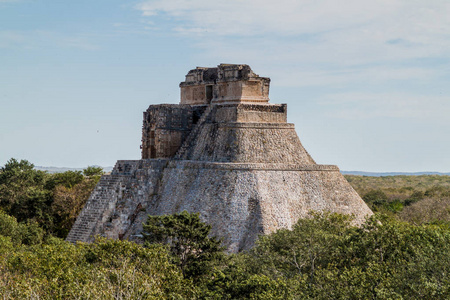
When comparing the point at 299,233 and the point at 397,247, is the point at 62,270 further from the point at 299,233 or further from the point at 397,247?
the point at 397,247

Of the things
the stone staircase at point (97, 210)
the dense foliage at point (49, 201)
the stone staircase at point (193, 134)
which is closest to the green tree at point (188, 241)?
the stone staircase at point (97, 210)

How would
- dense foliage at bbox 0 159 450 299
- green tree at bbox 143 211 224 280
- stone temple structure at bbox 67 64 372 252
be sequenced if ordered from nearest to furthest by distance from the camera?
dense foliage at bbox 0 159 450 299 < green tree at bbox 143 211 224 280 < stone temple structure at bbox 67 64 372 252

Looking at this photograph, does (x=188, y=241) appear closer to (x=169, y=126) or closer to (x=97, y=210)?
(x=97, y=210)

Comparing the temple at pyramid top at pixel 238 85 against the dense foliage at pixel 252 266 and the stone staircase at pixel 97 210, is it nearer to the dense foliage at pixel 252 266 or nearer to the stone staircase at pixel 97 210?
the stone staircase at pixel 97 210

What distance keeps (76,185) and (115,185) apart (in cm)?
1063

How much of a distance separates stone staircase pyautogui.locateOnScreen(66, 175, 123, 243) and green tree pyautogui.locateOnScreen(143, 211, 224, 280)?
327 inches

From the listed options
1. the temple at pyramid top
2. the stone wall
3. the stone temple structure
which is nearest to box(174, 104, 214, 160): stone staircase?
the stone temple structure

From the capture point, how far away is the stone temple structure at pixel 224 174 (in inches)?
1233

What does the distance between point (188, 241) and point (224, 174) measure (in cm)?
617

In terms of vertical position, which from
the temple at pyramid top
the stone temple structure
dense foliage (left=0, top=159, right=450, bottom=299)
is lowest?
dense foliage (left=0, top=159, right=450, bottom=299)

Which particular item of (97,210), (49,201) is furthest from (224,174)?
(49,201)

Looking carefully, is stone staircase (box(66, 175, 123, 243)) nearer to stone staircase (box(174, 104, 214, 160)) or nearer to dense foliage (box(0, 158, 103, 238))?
stone staircase (box(174, 104, 214, 160))

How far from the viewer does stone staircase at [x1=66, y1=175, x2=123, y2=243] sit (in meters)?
34.8

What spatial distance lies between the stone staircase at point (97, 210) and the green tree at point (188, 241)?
327 inches
